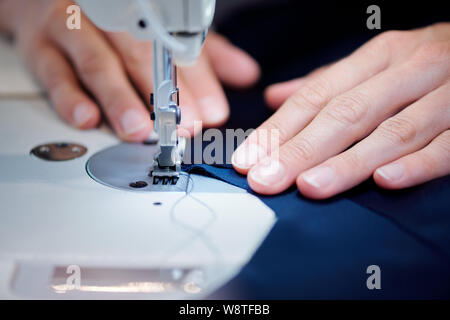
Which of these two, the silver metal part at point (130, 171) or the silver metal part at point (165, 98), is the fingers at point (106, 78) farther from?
the silver metal part at point (165, 98)

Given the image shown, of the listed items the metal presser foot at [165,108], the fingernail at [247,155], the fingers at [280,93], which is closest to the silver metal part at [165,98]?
the metal presser foot at [165,108]

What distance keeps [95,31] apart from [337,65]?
67 centimetres

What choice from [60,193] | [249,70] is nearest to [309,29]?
[249,70]

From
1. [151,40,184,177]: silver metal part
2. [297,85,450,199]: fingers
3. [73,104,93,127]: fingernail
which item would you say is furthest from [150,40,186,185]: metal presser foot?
[73,104,93,127]: fingernail

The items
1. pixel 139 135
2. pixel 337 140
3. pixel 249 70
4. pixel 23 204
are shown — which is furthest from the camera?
pixel 249 70

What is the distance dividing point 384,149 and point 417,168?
0.24ft

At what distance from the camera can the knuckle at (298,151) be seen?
85 centimetres

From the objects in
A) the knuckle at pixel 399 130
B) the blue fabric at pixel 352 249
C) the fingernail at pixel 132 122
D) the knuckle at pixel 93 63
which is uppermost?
the knuckle at pixel 93 63

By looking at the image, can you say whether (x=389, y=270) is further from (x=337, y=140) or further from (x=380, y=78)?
(x=380, y=78)

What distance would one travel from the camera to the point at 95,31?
1247 mm

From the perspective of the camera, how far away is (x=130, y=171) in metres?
0.89

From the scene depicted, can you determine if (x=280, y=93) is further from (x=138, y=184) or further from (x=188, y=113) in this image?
(x=138, y=184)

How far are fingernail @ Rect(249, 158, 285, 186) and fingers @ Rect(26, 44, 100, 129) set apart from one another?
502 mm

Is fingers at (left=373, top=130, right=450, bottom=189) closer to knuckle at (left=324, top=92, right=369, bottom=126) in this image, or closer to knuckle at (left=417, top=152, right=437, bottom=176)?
knuckle at (left=417, top=152, right=437, bottom=176)
